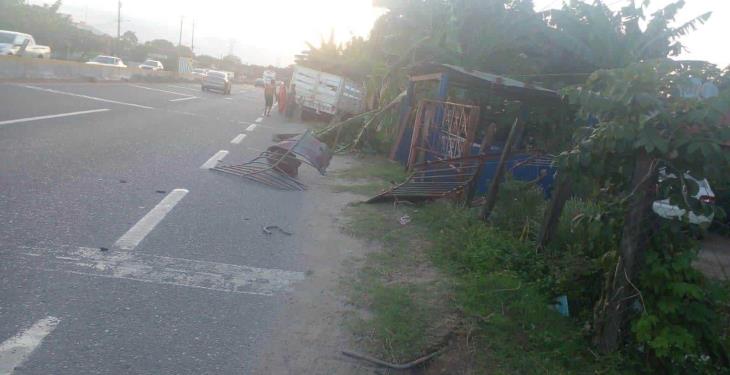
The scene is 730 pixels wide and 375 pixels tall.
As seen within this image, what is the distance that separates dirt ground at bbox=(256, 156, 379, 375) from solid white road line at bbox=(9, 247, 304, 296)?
30 cm

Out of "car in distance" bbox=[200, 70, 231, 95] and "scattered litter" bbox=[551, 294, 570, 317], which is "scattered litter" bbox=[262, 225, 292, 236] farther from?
"car in distance" bbox=[200, 70, 231, 95]

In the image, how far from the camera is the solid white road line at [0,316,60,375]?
3.85 metres

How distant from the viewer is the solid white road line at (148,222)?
641cm

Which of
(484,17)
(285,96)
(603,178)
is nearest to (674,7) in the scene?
(484,17)

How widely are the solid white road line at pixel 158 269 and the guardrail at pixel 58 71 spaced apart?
20875 mm

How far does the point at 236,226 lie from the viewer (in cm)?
778

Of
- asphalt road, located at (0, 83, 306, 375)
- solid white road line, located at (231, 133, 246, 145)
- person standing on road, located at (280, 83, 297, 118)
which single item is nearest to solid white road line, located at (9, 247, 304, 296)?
asphalt road, located at (0, 83, 306, 375)

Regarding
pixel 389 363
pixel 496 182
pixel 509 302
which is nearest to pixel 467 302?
pixel 509 302

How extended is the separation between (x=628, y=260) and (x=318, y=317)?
236 cm

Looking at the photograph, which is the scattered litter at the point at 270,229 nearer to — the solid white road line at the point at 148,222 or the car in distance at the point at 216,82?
the solid white road line at the point at 148,222

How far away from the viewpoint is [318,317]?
526 centimetres

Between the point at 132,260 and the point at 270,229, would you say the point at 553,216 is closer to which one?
the point at 270,229

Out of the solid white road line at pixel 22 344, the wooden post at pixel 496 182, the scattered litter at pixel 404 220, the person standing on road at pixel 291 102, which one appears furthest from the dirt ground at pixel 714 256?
the person standing on road at pixel 291 102

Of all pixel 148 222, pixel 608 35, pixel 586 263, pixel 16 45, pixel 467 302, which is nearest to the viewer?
pixel 467 302
